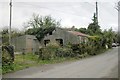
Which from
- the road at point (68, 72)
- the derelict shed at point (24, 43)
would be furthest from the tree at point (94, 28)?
the road at point (68, 72)

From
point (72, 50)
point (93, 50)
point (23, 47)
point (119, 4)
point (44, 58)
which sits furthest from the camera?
point (23, 47)

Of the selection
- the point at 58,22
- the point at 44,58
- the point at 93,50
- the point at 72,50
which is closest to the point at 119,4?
the point at 44,58

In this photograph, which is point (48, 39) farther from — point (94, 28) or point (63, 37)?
point (94, 28)

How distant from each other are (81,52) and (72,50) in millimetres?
1986

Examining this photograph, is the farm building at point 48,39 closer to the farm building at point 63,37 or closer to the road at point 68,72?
the farm building at point 63,37

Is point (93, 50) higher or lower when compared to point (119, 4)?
lower

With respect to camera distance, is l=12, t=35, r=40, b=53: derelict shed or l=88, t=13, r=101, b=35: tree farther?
l=88, t=13, r=101, b=35: tree

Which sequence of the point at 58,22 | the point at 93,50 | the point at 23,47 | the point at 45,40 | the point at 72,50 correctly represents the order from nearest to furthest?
the point at 72,50
the point at 93,50
the point at 23,47
the point at 45,40
the point at 58,22

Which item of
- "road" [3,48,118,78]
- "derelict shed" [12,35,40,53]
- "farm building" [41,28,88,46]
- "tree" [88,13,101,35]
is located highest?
"tree" [88,13,101,35]

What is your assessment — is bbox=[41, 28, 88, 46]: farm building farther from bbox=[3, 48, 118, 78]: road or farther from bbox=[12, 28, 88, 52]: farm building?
bbox=[3, 48, 118, 78]: road

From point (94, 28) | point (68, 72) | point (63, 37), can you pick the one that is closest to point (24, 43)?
point (63, 37)

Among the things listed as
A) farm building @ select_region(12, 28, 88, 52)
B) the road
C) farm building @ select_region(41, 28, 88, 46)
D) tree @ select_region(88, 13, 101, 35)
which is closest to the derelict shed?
farm building @ select_region(12, 28, 88, 52)

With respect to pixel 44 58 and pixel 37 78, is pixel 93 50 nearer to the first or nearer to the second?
pixel 44 58

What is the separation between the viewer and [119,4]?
Result: 13852 millimetres
